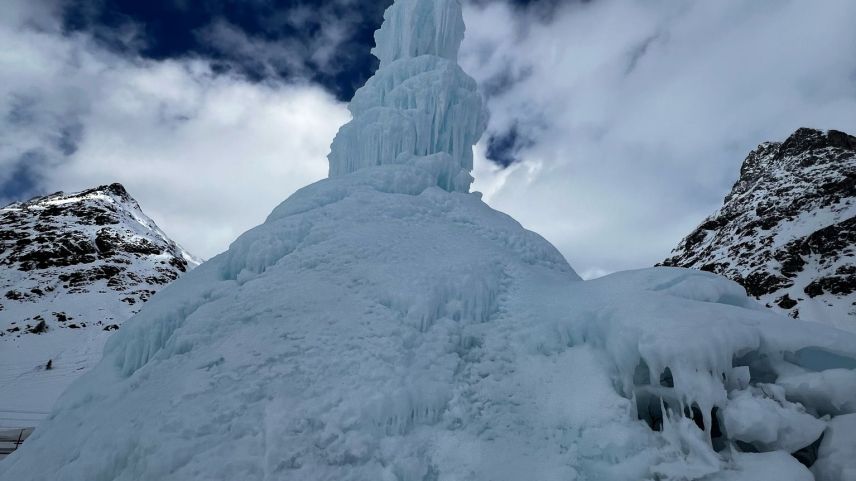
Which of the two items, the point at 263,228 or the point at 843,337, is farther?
the point at 263,228

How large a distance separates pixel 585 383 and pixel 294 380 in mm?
4831

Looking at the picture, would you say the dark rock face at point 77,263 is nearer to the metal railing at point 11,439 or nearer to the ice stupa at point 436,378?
the metal railing at point 11,439

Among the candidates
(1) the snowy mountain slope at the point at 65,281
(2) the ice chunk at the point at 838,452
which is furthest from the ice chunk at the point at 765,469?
(1) the snowy mountain slope at the point at 65,281

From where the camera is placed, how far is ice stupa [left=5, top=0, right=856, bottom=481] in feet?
19.5

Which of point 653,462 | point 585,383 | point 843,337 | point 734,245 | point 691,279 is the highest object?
point 734,245

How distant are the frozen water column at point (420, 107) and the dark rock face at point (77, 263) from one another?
4315 cm

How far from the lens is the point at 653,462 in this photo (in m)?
5.92

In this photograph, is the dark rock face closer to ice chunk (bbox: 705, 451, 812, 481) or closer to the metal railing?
the metal railing

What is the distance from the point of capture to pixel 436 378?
716 centimetres

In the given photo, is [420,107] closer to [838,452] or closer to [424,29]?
[424,29]

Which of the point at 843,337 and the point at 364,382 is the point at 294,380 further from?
the point at 843,337

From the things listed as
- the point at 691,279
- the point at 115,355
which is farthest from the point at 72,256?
the point at 691,279

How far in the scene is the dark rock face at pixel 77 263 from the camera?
4744cm

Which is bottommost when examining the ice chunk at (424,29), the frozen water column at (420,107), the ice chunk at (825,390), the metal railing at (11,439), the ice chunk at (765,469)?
the metal railing at (11,439)
